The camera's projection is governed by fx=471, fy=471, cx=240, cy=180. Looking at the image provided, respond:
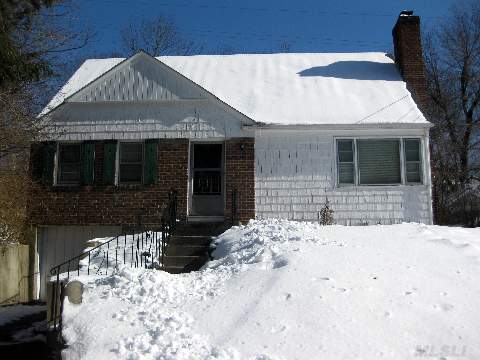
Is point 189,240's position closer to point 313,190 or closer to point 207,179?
point 207,179

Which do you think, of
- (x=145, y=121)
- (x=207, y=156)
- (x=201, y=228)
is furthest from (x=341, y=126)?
(x=145, y=121)

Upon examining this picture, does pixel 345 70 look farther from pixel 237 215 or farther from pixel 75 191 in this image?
pixel 75 191

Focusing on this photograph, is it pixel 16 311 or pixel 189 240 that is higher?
pixel 189 240

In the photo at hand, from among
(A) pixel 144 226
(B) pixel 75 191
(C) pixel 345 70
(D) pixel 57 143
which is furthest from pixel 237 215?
(C) pixel 345 70

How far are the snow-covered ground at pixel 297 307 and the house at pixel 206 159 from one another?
4416 mm

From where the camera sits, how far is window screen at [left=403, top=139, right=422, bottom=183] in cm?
1266

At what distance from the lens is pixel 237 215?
40.8 feet

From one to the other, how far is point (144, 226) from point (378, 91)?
7.89 meters

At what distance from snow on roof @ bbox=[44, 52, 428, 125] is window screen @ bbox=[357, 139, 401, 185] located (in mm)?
632

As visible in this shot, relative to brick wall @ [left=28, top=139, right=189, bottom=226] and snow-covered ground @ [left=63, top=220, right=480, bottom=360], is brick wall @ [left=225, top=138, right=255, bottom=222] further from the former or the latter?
snow-covered ground @ [left=63, top=220, right=480, bottom=360]

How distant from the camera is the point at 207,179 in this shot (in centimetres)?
1320

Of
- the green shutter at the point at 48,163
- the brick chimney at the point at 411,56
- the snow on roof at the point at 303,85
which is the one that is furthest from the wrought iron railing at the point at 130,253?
the brick chimney at the point at 411,56

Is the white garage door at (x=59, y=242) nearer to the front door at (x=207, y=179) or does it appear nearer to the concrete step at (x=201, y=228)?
the front door at (x=207, y=179)

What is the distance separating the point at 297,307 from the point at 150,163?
7881 millimetres
